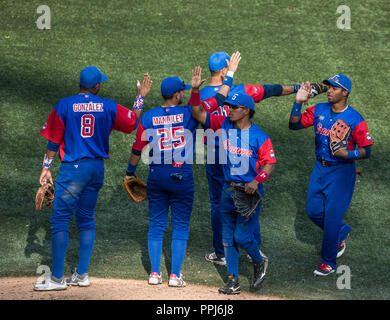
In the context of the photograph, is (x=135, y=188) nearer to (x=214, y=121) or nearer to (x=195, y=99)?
(x=214, y=121)

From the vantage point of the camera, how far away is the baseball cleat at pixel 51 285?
6.23 metres

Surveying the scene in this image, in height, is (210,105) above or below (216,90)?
below

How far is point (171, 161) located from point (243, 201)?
845mm

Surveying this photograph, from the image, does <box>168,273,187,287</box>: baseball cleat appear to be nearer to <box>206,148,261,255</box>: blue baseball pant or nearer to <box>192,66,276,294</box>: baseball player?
<box>192,66,276,294</box>: baseball player

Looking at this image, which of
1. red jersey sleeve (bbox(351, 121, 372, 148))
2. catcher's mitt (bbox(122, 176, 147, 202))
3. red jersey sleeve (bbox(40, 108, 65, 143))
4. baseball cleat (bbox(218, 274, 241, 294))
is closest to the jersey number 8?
red jersey sleeve (bbox(40, 108, 65, 143))

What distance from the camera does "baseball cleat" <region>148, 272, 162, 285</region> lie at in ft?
21.4

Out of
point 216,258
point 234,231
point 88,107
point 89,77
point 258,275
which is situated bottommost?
point 216,258

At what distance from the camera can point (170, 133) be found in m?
6.42

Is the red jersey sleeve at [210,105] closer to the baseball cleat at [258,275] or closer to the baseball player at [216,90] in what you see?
the baseball player at [216,90]

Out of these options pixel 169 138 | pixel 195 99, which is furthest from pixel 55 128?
pixel 195 99

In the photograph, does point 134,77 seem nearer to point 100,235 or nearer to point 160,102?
point 160,102

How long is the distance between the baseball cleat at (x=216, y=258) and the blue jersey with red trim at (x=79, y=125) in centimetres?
188

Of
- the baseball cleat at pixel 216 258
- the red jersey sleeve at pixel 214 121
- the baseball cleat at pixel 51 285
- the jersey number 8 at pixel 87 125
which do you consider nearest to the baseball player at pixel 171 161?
the red jersey sleeve at pixel 214 121
